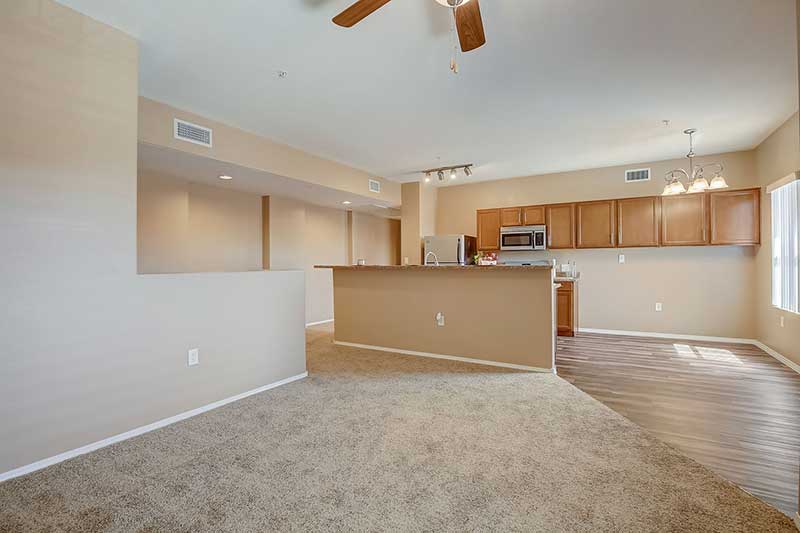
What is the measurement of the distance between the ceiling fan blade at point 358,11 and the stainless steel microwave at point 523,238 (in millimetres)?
5124

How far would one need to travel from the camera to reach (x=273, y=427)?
8.84 ft

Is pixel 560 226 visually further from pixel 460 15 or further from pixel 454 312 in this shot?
pixel 460 15

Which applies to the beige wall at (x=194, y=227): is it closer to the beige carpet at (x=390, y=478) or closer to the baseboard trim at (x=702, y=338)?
the beige carpet at (x=390, y=478)

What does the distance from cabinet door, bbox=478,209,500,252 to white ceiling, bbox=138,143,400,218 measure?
1817 mm

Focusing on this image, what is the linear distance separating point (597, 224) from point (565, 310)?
1.46 m

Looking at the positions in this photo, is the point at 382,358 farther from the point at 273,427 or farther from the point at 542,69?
the point at 542,69

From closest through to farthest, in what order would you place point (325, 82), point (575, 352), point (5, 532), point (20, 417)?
point (5, 532), point (20, 417), point (325, 82), point (575, 352)

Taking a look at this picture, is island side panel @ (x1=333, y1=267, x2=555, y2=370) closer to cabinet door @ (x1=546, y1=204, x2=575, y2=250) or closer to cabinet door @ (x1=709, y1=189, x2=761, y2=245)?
cabinet door @ (x1=546, y1=204, x2=575, y2=250)

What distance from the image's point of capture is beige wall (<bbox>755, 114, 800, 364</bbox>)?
4152 millimetres

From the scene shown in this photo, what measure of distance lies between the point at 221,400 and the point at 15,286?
5.17ft

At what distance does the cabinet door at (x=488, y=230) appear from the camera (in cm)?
684

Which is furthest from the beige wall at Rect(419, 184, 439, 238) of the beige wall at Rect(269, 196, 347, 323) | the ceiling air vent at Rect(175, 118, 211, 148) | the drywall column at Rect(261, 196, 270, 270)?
the ceiling air vent at Rect(175, 118, 211, 148)

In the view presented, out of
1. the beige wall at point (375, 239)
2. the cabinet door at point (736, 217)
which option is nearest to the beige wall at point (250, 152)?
the beige wall at point (375, 239)

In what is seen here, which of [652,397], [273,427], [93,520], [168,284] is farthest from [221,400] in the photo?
[652,397]
